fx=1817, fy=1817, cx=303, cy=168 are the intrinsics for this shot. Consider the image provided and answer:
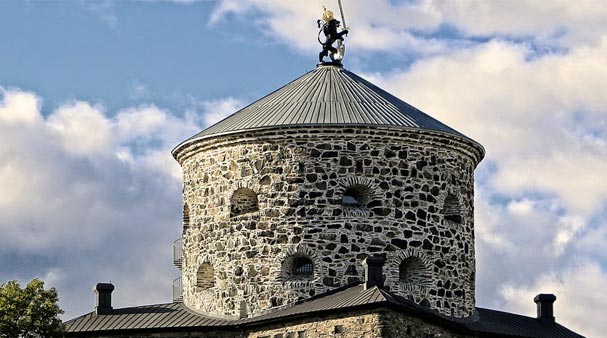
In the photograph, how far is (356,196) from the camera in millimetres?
42906

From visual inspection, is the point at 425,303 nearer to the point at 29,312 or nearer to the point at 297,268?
the point at 297,268

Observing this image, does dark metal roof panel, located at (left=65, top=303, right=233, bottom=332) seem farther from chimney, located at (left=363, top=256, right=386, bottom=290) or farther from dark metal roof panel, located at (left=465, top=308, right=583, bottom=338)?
dark metal roof panel, located at (left=465, top=308, right=583, bottom=338)

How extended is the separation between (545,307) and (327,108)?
8098 mm

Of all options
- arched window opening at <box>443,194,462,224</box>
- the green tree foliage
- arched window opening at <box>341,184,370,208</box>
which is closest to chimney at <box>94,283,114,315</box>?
the green tree foliage

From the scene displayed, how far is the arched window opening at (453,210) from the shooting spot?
4388cm

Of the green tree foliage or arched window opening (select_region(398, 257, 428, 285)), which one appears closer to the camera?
the green tree foliage

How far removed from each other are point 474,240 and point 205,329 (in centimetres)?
726

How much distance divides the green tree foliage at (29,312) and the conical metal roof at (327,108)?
19.8 ft

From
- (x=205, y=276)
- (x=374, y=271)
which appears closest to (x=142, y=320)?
(x=205, y=276)

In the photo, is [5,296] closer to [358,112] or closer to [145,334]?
[145,334]

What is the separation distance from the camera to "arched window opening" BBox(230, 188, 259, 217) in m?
43.2

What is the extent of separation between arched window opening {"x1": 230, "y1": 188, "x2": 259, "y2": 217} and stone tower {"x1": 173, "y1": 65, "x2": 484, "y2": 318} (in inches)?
0.9

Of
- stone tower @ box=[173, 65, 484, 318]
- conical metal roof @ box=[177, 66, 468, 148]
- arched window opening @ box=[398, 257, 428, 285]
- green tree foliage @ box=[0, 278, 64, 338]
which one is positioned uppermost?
conical metal roof @ box=[177, 66, 468, 148]

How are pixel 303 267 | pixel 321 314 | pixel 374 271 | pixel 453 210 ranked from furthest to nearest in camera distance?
1. pixel 453 210
2. pixel 303 267
3. pixel 374 271
4. pixel 321 314
